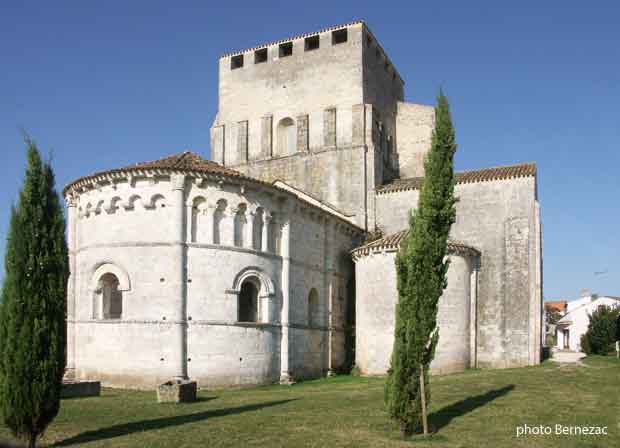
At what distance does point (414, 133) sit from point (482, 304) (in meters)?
12.7

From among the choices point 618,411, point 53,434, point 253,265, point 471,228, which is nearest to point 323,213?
point 253,265

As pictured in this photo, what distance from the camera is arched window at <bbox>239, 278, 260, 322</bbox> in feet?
76.4

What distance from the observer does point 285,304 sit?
23.7 meters

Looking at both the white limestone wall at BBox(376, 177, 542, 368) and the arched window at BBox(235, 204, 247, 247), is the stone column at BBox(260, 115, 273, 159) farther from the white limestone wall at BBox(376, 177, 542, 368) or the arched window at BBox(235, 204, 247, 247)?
the arched window at BBox(235, 204, 247, 247)

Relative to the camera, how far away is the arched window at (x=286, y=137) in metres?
34.8

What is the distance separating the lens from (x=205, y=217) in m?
21.4

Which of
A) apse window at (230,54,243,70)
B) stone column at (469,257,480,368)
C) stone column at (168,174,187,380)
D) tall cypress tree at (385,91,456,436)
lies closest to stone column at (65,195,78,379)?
stone column at (168,174,187,380)

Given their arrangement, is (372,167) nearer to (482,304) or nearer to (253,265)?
(482,304)

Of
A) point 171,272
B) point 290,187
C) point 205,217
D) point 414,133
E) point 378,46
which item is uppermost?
point 378,46

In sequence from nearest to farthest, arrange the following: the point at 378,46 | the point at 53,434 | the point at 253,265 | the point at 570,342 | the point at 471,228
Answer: the point at 53,434
the point at 253,265
the point at 471,228
the point at 378,46
the point at 570,342

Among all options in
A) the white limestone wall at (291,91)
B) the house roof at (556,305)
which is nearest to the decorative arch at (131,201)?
the white limestone wall at (291,91)

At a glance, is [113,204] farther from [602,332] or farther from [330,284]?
[602,332]

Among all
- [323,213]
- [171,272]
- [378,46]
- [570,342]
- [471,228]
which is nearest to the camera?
[171,272]

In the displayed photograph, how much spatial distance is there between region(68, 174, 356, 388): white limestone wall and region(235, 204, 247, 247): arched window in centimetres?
5
